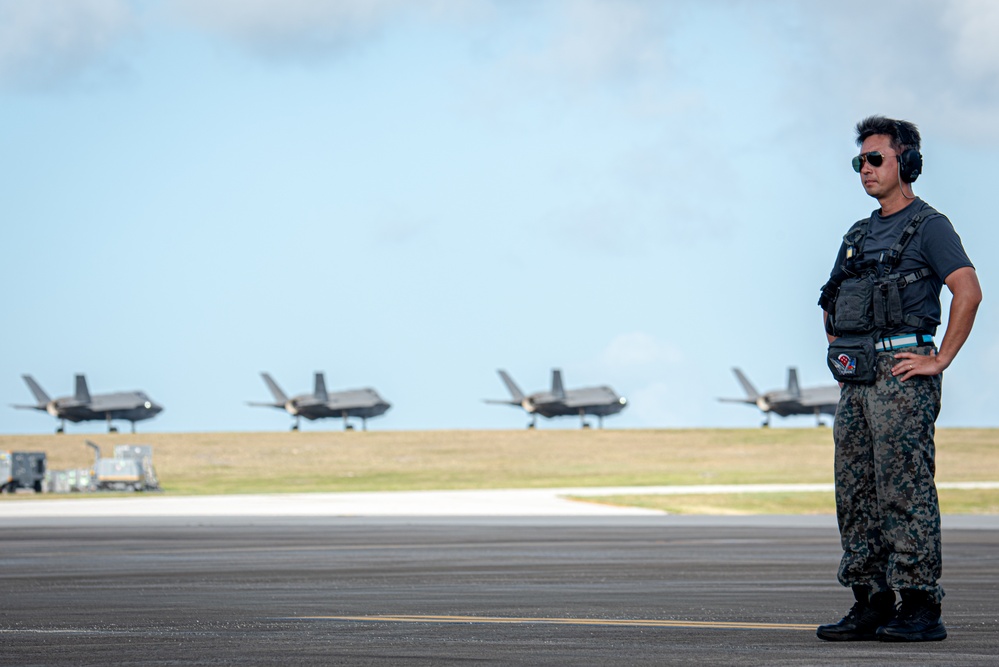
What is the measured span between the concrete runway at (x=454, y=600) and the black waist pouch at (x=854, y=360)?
136 cm

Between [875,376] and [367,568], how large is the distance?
8.23 metres

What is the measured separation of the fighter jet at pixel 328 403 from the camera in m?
134

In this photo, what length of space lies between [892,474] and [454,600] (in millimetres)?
3807

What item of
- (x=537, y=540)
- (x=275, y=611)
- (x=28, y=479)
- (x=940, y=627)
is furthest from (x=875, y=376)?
(x=28, y=479)

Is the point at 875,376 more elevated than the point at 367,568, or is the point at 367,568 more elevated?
the point at 875,376

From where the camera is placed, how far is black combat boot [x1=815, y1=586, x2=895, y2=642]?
716 cm

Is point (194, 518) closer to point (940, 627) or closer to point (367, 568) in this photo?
point (367, 568)

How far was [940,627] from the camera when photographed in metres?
7.22

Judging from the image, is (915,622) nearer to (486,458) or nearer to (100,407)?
(486,458)

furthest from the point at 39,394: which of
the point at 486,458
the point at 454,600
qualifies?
the point at 454,600

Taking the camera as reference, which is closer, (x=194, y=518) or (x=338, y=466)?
(x=194, y=518)

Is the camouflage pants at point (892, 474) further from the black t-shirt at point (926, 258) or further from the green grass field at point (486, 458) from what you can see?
the green grass field at point (486, 458)

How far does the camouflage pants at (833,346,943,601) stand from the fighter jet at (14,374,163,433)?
405 ft

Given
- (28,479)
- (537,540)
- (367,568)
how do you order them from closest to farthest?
(367,568), (537,540), (28,479)
